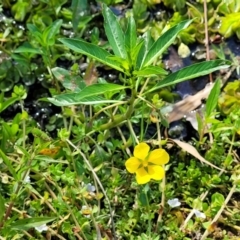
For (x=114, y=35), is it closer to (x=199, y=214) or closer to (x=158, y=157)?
(x=158, y=157)

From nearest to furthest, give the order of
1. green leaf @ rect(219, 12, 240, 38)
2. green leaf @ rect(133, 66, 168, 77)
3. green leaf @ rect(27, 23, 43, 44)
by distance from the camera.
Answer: green leaf @ rect(133, 66, 168, 77)
green leaf @ rect(27, 23, 43, 44)
green leaf @ rect(219, 12, 240, 38)

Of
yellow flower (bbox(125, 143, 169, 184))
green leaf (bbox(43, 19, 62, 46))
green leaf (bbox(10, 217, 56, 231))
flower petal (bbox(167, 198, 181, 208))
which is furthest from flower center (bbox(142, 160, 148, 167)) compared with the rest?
green leaf (bbox(43, 19, 62, 46))

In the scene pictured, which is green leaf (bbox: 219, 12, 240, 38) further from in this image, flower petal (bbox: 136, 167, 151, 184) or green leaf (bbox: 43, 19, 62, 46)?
flower petal (bbox: 136, 167, 151, 184)

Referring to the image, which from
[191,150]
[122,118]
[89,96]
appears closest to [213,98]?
[191,150]

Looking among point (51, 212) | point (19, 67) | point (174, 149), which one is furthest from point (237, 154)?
point (19, 67)

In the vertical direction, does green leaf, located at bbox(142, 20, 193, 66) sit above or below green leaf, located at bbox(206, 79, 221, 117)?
above

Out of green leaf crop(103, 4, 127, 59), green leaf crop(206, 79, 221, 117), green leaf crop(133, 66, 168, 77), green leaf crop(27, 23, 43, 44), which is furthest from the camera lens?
green leaf crop(27, 23, 43, 44)

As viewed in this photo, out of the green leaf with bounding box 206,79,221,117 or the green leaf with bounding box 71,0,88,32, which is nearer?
the green leaf with bounding box 206,79,221,117

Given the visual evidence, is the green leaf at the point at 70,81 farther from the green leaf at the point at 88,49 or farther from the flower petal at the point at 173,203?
the flower petal at the point at 173,203
